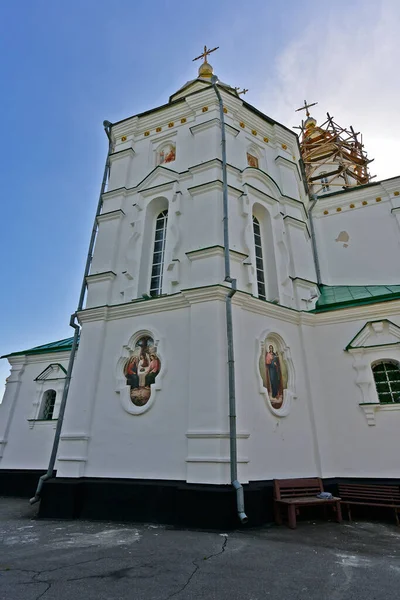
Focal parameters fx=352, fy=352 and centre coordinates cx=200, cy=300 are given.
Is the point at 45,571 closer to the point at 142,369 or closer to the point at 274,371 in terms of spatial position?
the point at 142,369

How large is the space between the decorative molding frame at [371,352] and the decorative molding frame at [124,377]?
485cm

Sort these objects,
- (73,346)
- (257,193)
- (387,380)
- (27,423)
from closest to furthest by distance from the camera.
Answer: (387,380) → (73,346) → (257,193) → (27,423)

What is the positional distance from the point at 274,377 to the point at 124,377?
11.6 feet

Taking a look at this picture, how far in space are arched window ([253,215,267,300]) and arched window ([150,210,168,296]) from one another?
272cm

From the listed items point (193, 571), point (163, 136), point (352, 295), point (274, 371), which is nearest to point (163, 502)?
point (193, 571)

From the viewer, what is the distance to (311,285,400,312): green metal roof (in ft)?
31.3

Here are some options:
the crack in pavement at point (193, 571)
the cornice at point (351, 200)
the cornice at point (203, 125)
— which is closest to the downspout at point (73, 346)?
the cornice at point (203, 125)

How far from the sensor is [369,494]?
7.59 meters

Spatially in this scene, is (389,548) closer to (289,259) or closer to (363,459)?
(363,459)

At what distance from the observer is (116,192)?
11.2 metres

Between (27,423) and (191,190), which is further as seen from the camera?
(27,423)

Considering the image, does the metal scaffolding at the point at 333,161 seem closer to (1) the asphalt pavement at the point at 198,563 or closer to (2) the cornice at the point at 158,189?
(2) the cornice at the point at 158,189

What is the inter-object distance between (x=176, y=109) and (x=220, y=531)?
12.0 meters

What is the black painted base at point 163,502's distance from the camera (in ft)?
20.5
